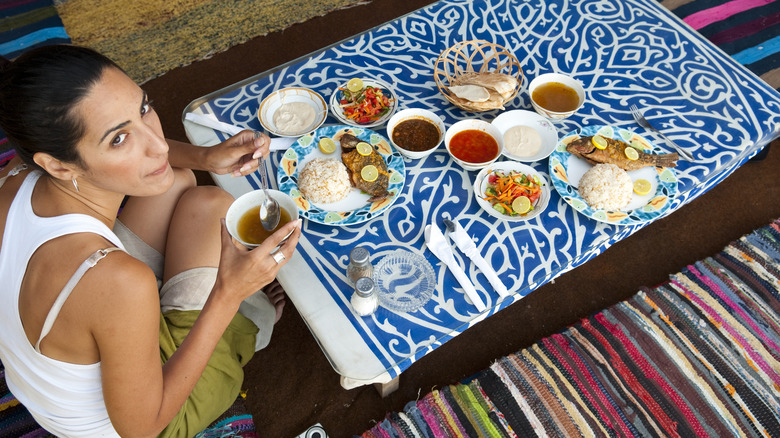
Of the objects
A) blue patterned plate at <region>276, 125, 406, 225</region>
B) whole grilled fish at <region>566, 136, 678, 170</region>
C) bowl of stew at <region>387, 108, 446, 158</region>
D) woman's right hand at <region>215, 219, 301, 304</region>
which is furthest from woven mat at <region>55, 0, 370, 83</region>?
whole grilled fish at <region>566, 136, 678, 170</region>

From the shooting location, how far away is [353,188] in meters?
2.02

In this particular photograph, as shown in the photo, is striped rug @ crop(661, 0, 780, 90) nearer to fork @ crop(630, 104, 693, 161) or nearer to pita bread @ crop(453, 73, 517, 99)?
fork @ crop(630, 104, 693, 161)

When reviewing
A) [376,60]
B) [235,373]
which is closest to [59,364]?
[235,373]

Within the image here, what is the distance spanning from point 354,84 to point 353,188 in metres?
0.53

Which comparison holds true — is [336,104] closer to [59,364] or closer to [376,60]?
[376,60]

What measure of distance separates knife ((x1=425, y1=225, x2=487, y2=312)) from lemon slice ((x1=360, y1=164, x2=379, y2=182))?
0.95 ft

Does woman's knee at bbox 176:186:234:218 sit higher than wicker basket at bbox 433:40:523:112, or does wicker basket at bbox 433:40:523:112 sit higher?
wicker basket at bbox 433:40:523:112

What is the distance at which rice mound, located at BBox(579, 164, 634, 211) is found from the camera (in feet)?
6.38

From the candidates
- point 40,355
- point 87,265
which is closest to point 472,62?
point 87,265

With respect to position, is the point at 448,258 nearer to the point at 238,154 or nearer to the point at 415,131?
the point at 415,131

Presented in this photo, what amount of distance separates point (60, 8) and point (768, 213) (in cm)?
557

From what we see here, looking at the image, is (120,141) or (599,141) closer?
(120,141)

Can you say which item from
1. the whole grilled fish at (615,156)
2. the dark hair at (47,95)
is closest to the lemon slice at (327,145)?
the dark hair at (47,95)

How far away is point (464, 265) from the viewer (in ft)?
5.98
